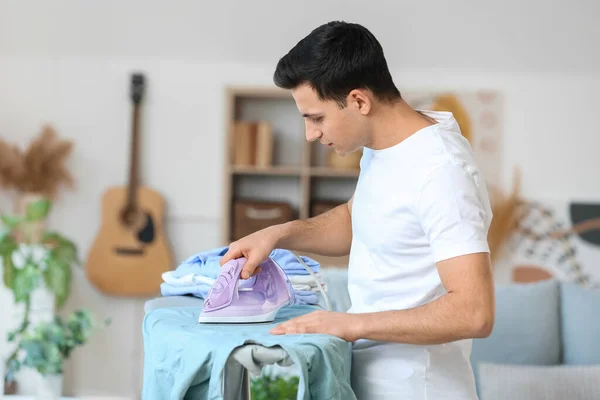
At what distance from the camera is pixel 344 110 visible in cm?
136

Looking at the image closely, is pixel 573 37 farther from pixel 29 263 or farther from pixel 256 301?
pixel 256 301

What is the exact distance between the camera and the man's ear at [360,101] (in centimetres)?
134

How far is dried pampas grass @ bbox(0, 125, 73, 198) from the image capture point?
13.8 feet

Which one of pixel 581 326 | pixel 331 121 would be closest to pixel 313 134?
pixel 331 121

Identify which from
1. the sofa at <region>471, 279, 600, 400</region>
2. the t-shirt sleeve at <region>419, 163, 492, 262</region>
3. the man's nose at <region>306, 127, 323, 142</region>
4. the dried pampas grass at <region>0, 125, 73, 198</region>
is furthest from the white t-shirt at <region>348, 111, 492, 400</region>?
the dried pampas grass at <region>0, 125, 73, 198</region>

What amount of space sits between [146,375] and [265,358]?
0.24m

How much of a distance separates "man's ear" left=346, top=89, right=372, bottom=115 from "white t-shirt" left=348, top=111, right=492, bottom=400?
83mm

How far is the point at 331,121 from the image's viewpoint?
1366mm

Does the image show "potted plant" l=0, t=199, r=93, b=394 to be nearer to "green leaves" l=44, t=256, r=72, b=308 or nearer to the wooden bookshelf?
"green leaves" l=44, t=256, r=72, b=308

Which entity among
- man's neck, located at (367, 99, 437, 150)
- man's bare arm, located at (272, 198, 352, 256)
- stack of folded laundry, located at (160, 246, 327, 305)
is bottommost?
stack of folded laundry, located at (160, 246, 327, 305)

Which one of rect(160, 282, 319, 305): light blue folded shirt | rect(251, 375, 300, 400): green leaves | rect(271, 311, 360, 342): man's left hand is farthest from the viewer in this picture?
rect(251, 375, 300, 400): green leaves

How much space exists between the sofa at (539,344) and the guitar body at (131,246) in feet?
5.13

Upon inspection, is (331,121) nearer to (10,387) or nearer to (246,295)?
(246,295)

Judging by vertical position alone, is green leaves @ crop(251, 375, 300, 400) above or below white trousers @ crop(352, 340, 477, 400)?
below
